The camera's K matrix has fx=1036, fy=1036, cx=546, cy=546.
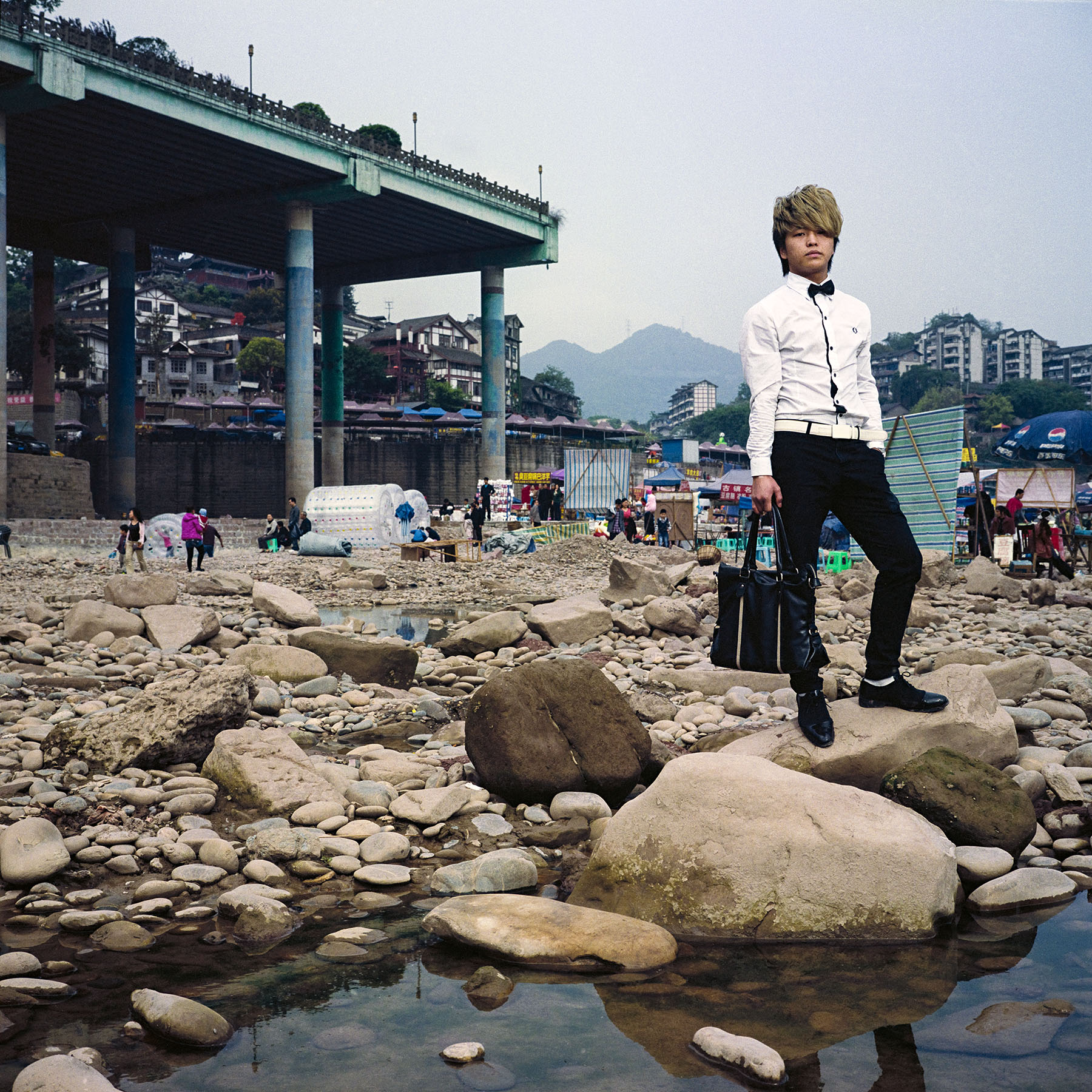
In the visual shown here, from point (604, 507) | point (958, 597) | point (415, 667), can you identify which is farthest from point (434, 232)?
point (415, 667)

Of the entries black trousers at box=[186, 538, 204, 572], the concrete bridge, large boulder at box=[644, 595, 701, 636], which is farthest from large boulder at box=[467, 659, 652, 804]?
the concrete bridge

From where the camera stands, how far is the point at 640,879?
3201mm

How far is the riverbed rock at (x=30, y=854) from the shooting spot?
11.2 feet

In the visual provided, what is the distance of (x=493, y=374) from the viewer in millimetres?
41406

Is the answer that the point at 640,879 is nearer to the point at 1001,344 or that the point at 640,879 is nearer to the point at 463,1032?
the point at 463,1032

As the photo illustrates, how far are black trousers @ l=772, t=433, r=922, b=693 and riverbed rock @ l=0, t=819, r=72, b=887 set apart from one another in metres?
2.66

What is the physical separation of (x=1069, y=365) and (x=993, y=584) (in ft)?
424

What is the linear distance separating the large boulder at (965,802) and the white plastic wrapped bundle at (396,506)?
83.4ft

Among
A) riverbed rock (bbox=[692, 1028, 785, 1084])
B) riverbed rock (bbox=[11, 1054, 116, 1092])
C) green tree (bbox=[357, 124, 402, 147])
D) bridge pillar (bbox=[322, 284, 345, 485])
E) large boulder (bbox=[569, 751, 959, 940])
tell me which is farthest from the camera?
green tree (bbox=[357, 124, 402, 147])

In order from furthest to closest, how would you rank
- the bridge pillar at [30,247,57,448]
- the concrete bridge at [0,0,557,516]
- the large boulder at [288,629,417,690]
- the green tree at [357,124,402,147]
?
the green tree at [357,124,402,147], the bridge pillar at [30,247,57,448], the concrete bridge at [0,0,557,516], the large boulder at [288,629,417,690]

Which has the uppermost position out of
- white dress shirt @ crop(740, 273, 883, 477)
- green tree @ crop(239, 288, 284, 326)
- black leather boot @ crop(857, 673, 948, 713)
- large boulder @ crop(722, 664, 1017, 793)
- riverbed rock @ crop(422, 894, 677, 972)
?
green tree @ crop(239, 288, 284, 326)

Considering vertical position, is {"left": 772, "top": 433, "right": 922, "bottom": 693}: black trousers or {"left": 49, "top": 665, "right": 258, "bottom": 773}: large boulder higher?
{"left": 772, "top": 433, "right": 922, "bottom": 693}: black trousers

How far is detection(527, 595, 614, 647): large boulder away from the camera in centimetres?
925

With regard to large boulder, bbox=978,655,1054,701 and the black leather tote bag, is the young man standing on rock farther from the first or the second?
large boulder, bbox=978,655,1054,701
